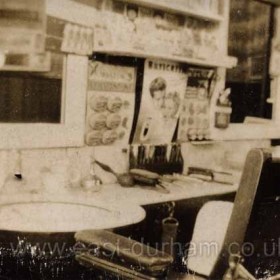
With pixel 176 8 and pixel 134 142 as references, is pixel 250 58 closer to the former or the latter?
pixel 176 8

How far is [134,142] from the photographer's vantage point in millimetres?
3512

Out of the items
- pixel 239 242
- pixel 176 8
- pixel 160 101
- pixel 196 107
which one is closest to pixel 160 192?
pixel 160 101

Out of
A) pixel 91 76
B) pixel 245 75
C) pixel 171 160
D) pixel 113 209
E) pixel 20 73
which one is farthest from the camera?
pixel 245 75

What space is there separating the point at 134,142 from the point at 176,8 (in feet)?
3.19

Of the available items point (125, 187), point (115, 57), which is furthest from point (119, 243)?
point (115, 57)

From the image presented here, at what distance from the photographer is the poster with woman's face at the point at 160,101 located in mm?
3518

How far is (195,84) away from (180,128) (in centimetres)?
38

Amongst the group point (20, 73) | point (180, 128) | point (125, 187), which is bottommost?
point (125, 187)

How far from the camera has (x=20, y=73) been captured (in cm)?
285

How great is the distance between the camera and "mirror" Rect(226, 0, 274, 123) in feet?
14.1

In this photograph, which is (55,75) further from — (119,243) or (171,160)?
(119,243)

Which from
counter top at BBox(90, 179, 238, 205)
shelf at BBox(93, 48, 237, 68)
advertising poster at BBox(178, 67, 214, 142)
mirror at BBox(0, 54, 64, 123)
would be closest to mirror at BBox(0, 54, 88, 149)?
mirror at BBox(0, 54, 64, 123)

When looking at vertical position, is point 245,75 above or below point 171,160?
above

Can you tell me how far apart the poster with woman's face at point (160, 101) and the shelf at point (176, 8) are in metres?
0.37
